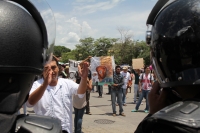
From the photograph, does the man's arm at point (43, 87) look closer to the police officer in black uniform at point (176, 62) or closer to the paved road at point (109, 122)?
the police officer in black uniform at point (176, 62)

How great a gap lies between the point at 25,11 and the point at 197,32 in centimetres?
94

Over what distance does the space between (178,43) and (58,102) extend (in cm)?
221

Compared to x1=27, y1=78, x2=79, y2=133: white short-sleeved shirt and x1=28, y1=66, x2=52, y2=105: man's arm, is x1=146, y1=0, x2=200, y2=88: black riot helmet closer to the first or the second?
x1=28, y1=66, x2=52, y2=105: man's arm

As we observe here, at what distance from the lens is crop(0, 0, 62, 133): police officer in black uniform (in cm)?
125

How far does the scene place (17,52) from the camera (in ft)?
4.27

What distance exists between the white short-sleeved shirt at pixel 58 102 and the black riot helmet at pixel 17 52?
1.82m

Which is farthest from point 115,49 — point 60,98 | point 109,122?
point 60,98

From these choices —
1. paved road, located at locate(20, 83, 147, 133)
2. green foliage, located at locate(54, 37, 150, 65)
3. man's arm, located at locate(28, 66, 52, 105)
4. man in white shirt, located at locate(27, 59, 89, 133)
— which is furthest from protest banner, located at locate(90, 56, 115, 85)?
green foliage, located at locate(54, 37, 150, 65)

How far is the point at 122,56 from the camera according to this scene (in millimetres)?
47531

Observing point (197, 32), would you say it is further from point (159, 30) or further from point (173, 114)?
point (173, 114)

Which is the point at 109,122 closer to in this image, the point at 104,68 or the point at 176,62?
the point at 104,68

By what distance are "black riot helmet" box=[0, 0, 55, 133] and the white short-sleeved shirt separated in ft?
5.96

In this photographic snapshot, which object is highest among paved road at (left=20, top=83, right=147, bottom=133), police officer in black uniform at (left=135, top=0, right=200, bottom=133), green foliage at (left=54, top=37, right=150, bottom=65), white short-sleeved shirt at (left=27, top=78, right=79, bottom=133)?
green foliage at (left=54, top=37, right=150, bottom=65)

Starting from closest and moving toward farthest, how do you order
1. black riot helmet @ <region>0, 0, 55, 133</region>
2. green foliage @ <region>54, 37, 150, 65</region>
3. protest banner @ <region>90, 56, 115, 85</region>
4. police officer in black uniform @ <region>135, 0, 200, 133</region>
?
police officer in black uniform @ <region>135, 0, 200, 133</region> → black riot helmet @ <region>0, 0, 55, 133</region> → protest banner @ <region>90, 56, 115, 85</region> → green foliage @ <region>54, 37, 150, 65</region>
